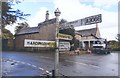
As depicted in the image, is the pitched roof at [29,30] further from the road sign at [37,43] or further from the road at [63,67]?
the road sign at [37,43]

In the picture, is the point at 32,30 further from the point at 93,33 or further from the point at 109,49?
the point at 109,49

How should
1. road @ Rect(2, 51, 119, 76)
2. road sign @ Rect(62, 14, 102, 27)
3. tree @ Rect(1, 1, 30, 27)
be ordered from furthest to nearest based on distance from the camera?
road @ Rect(2, 51, 119, 76), tree @ Rect(1, 1, 30, 27), road sign @ Rect(62, 14, 102, 27)

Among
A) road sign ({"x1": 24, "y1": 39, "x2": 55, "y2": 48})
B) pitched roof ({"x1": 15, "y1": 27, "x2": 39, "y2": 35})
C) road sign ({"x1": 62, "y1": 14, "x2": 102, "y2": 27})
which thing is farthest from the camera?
pitched roof ({"x1": 15, "y1": 27, "x2": 39, "y2": 35})

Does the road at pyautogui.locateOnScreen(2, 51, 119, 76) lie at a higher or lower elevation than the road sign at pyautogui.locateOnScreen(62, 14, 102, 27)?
lower

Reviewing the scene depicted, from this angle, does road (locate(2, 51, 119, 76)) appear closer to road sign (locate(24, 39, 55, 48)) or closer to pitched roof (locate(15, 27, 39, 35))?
road sign (locate(24, 39, 55, 48))

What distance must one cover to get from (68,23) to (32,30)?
121 feet

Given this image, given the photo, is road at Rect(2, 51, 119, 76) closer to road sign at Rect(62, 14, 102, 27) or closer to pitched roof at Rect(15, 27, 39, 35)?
road sign at Rect(62, 14, 102, 27)

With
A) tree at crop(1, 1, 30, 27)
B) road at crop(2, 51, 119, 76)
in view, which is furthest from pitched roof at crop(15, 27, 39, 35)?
tree at crop(1, 1, 30, 27)

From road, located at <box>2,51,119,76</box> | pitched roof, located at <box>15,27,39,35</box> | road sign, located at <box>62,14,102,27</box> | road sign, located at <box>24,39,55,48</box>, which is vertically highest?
pitched roof, located at <box>15,27,39,35</box>

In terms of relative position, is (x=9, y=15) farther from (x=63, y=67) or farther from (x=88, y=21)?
(x=63, y=67)

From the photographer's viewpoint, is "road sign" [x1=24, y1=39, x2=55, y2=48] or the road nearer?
"road sign" [x1=24, y1=39, x2=55, y2=48]

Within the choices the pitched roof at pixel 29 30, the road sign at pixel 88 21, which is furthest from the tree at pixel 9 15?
the pitched roof at pixel 29 30

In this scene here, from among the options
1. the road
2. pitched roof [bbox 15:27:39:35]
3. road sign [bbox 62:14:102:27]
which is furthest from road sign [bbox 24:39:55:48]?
pitched roof [bbox 15:27:39:35]

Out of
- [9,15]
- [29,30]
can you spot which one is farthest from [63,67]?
[29,30]
